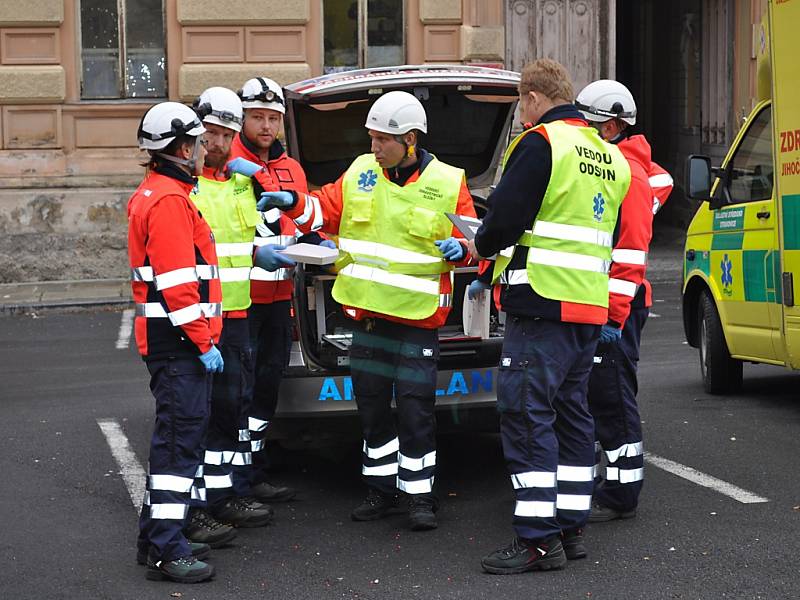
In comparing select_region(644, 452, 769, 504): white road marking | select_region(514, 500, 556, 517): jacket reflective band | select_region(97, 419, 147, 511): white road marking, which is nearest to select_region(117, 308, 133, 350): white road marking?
select_region(97, 419, 147, 511): white road marking

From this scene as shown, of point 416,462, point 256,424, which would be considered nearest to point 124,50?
point 256,424

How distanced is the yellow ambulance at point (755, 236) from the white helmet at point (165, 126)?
3897 millimetres

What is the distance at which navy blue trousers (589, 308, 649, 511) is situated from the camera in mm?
6457

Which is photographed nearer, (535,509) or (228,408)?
(535,509)

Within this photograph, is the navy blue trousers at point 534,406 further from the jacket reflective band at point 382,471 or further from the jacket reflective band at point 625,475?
the jacket reflective band at point 382,471

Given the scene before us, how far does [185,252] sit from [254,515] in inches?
59.4

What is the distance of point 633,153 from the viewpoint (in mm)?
6422

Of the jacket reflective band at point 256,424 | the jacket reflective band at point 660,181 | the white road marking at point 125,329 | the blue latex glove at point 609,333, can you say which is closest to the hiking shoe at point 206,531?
the jacket reflective band at point 256,424

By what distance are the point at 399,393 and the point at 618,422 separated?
39.0 inches

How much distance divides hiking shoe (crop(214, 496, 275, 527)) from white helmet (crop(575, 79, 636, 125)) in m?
2.30

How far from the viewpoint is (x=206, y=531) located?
242 inches

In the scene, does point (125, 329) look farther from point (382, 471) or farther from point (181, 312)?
point (181, 312)

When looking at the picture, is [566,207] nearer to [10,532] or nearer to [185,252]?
[185,252]

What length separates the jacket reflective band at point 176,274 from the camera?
552cm
